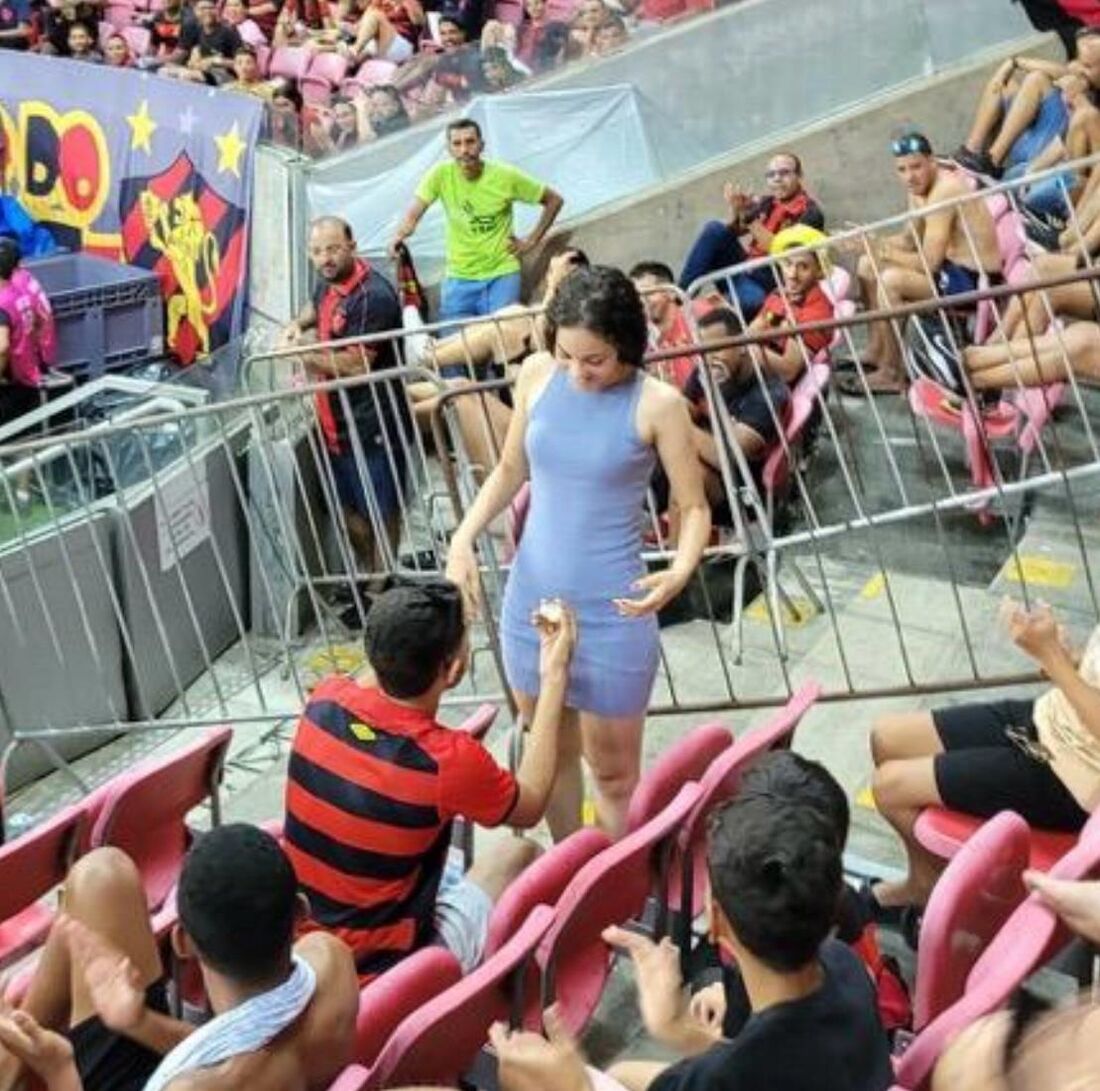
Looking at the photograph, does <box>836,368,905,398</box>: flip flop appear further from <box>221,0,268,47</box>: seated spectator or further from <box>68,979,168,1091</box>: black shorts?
<box>221,0,268,47</box>: seated spectator

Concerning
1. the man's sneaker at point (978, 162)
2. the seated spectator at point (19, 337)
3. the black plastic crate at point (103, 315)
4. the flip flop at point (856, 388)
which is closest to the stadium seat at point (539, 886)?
the flip flop at point (856, 388)

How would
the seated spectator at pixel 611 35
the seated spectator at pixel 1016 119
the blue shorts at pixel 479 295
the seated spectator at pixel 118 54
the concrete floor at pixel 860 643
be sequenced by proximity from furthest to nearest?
the seated spectator at pixel 118 54 < the seated spectator at pixel 611 35 < the blue shorts at pixel 479 295 < the seated spectator at pixel 1016 119 < the concrete floor at pixel 860 643

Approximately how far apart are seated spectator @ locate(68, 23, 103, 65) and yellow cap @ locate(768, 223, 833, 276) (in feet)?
25.1

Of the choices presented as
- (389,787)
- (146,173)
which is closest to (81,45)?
(146,173)

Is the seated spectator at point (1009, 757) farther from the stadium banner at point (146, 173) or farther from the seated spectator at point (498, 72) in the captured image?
the stadium banner at point (146, 173)

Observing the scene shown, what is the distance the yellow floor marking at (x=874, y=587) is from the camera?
547cm

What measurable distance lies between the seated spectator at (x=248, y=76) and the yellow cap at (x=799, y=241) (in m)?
4.62

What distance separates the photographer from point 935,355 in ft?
18.2

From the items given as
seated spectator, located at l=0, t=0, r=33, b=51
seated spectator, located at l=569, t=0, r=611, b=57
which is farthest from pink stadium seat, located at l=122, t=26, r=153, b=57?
seated spectator, located at l=569, t=0, r=611, b=57

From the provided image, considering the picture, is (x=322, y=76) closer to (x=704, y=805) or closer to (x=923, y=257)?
(x=923, y=257)

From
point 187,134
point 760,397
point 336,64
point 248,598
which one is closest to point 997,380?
point 760,397

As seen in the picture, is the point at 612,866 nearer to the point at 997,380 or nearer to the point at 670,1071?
the point at 670,1071

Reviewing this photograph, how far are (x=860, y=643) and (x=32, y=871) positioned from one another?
8.62 ft

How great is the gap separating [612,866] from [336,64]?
32.2 feet
